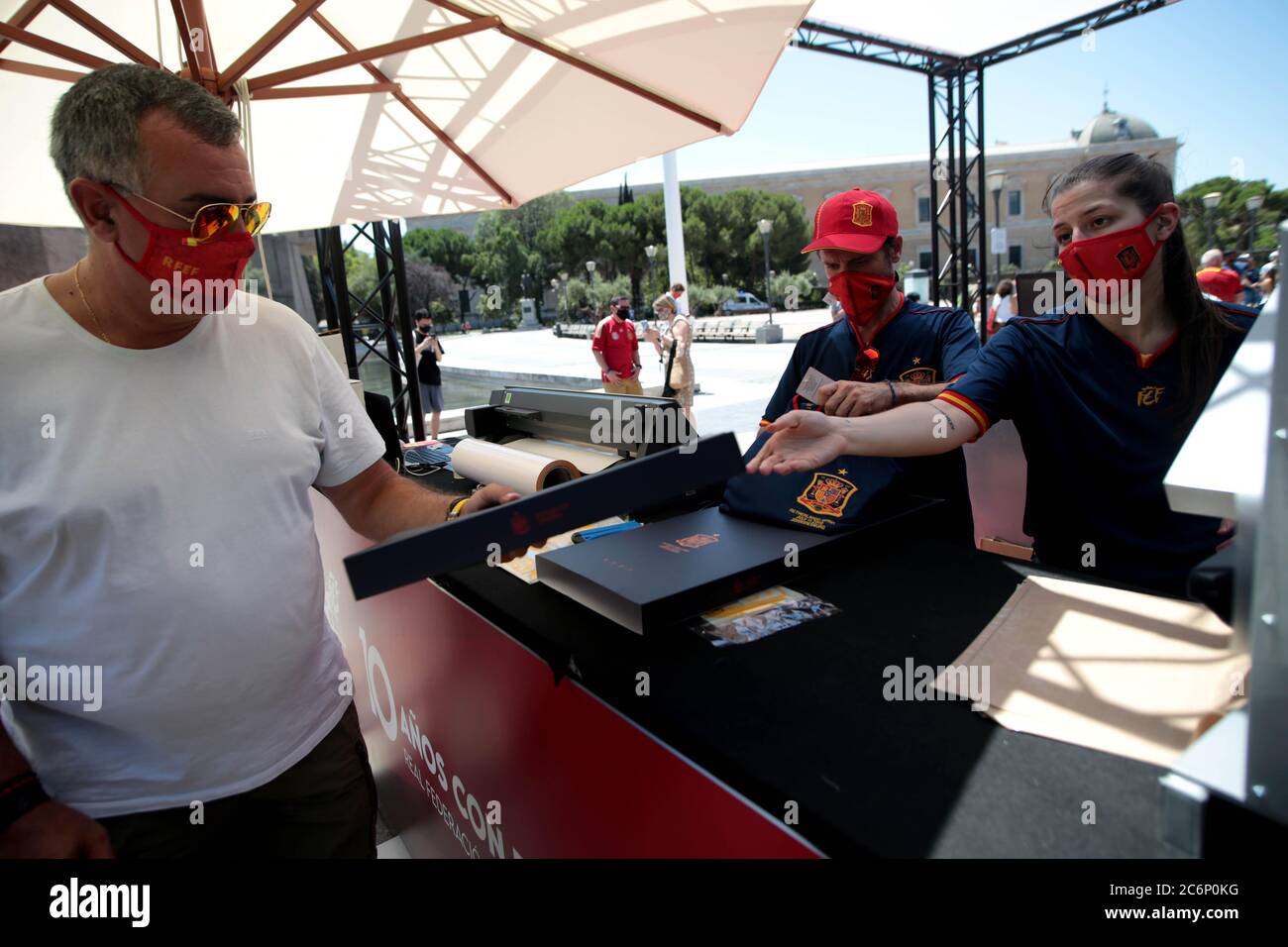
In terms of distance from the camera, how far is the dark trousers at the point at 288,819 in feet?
4.09

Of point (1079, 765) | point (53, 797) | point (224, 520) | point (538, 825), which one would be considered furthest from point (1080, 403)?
point (53, 797)

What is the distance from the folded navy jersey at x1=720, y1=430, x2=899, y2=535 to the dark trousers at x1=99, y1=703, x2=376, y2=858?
1.00 metres

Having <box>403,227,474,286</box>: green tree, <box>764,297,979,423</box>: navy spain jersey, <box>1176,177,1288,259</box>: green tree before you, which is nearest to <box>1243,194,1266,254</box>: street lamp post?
<box>1176,177,1288,259</box>: green tree

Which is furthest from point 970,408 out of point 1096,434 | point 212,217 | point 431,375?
point 431,375

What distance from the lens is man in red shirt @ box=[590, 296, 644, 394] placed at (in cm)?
835

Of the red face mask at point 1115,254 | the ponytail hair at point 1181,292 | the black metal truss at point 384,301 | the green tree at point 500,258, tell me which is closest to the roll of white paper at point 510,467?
the red face mask at point 1115,254

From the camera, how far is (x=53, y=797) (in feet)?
4.01

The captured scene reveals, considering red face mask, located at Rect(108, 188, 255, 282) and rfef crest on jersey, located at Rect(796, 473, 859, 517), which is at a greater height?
red face mask, located at Rect(108, 188, 255, 282)

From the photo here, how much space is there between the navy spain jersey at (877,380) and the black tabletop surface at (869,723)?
0.39ft

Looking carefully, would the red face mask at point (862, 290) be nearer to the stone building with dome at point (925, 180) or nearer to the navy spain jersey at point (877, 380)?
the navy spain jersey at point (877, 380)

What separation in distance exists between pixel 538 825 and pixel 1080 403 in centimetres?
144

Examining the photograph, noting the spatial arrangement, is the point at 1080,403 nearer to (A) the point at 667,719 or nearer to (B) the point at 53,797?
(A) the point at 667,719

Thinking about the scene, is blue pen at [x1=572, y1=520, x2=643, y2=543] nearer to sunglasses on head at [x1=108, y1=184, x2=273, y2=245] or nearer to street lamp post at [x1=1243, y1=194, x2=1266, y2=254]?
sunglasses on head at [x1=108, y1=184, x2=273, y2=245]
